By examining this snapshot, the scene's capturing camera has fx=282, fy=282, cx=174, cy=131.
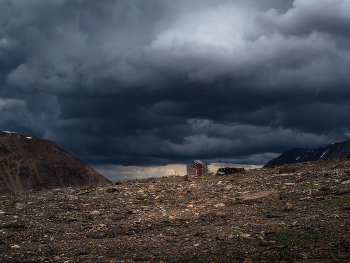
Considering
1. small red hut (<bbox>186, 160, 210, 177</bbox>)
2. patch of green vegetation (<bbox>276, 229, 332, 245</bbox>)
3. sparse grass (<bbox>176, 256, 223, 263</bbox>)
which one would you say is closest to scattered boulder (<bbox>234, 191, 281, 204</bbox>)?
patch of green vegetation (<bbox>276, 229, 332, 245</bbox>)

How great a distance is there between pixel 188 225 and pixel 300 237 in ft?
Result: 14.8

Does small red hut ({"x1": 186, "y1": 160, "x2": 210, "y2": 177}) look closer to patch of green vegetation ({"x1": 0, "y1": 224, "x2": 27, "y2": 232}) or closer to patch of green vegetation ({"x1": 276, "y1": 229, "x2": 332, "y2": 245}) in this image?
patch of green vegetation ({"x1": 0, "y1": 224, "x2": 27, "y2": 232})

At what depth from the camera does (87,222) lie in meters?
13.4

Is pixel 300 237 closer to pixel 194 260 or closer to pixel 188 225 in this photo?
pixel 194 260

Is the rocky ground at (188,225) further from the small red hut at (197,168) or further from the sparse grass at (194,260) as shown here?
the small red hut at (197,168)

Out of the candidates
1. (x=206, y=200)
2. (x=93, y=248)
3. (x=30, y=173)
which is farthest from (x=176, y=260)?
(x=30, y=173)

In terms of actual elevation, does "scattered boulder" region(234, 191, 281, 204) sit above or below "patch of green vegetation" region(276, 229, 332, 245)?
above

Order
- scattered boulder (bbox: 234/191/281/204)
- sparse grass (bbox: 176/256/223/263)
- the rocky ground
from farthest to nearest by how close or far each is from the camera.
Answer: scattered boulder (bbox: 234/191/281/204) → the rocky ground → sparse grass (bbox: 176/256/223/263)

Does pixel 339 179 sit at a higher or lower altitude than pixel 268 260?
higher

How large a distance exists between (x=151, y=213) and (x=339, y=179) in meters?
11.5

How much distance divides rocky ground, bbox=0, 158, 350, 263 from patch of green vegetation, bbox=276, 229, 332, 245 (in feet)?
0.09

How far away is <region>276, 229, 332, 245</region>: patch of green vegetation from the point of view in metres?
8.17

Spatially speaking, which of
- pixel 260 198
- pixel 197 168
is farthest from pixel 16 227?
pixel 197 168

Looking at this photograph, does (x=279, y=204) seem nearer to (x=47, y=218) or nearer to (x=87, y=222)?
(x=87, y=222)
